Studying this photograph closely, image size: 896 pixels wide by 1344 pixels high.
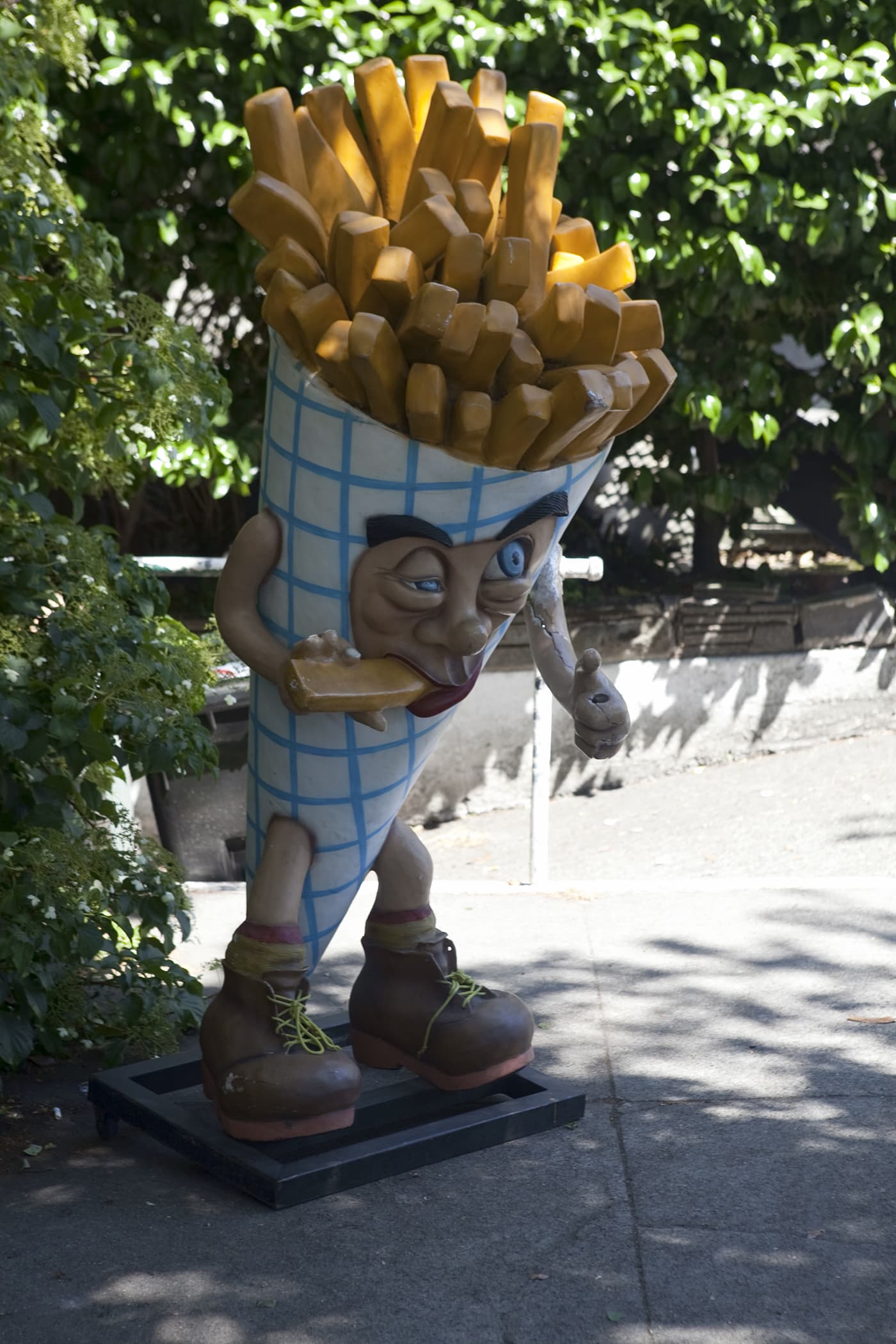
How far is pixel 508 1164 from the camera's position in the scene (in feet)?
9.52

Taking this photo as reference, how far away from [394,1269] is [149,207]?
4723 millimetres

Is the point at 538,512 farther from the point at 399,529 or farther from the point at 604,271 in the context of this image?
the point at 604,271

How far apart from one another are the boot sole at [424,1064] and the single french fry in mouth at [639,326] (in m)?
1.53

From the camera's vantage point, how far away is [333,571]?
→ 8.89 feet


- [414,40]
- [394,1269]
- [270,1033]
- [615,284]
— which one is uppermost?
[414,40]

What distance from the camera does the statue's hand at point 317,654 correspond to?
8.59 feet

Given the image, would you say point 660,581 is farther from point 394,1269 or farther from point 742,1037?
point 394,1269

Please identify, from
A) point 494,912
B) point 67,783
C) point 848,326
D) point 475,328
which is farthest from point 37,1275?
point 848,326

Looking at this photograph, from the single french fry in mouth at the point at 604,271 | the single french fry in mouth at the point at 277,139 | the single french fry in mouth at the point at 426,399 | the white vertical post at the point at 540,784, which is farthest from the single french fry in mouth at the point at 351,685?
the white vertical post at the point at 540,784

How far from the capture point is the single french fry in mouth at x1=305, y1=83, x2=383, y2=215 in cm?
268

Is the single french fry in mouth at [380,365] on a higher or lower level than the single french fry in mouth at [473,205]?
lower

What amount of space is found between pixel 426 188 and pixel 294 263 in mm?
282

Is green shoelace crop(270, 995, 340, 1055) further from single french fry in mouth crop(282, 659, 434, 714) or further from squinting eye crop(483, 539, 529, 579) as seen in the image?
squinting eye crop(483, 539, 529, 579)

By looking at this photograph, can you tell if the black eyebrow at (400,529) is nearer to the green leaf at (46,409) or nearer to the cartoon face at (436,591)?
the cartoon face at (436,591)
